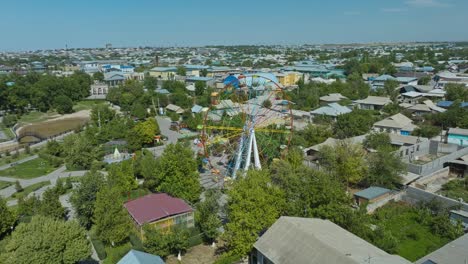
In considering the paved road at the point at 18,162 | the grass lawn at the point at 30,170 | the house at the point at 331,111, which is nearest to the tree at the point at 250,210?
the grass lawn at the point at 30,170

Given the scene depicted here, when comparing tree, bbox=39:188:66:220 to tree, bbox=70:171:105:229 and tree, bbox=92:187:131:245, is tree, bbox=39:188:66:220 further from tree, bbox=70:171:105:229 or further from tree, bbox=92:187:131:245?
tree, bbox=92:187:131:245

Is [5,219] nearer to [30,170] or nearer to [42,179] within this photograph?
[42,179]

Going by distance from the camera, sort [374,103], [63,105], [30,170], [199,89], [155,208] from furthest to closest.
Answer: [199,89]
[63,105]
[374,103]
[30,170]
[155,208]

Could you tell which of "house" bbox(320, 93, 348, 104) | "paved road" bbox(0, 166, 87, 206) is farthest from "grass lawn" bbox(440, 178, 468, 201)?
"house" bbox(320, 93, 348, 104)

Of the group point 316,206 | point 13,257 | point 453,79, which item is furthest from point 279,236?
point 453,79

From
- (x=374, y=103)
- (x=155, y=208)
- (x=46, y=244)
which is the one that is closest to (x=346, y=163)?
(x=155, y=208)

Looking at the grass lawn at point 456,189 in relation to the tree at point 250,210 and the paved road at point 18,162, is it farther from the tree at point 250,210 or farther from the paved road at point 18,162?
the paved road at point 18,162
